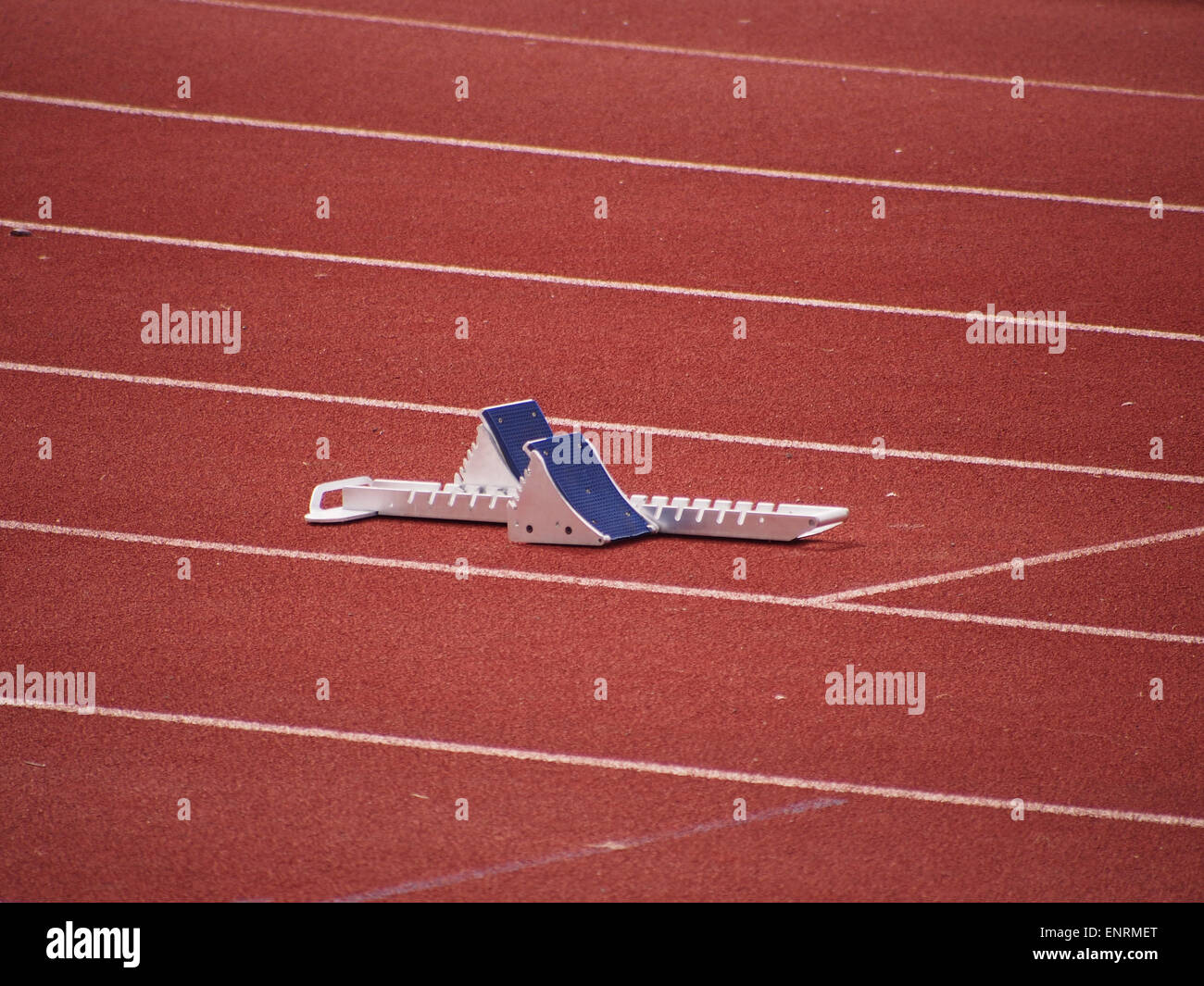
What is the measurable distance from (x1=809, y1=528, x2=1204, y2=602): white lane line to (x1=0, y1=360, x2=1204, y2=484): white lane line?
0.63 meters

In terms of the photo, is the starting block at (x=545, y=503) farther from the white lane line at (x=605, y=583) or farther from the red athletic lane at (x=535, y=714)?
the red athletic lane at (x=535, y=714)

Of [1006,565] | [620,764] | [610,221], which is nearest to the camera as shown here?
[620,764]

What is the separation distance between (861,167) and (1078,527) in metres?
4.91

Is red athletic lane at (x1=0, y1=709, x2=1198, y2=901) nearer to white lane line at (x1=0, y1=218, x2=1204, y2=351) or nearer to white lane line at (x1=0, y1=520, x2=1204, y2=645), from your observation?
white lane line at (x1=0, y1=520, x2=1204, y2=645)

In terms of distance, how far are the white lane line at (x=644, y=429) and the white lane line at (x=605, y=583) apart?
4.88ft

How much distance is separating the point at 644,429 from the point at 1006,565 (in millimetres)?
2066

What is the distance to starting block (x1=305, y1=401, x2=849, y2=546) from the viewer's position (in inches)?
249

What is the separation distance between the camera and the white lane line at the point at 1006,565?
602cm

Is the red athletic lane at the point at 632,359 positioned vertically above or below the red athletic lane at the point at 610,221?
below

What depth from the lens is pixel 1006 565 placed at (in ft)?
20.6

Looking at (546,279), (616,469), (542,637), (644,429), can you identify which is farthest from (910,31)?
(542,637)

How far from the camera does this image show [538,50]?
42.5 ft

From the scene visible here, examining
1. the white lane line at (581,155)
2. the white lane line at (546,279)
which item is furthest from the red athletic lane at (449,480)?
the white lane line at (581,155)

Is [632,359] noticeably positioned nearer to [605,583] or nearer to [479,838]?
A: [605,583]
